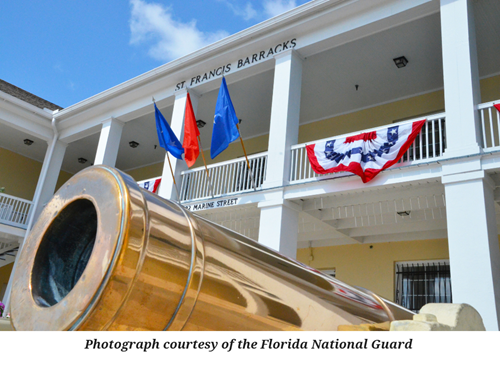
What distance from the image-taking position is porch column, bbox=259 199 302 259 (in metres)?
8.98

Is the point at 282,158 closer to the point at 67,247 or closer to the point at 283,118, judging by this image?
the point at 283,118

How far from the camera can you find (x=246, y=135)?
1622 centimetres

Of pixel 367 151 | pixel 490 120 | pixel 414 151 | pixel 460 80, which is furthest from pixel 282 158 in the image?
pixel 490 120

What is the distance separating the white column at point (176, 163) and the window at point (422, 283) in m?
6.37

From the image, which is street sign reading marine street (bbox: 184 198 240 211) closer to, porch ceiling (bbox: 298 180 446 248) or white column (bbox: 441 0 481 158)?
porch ceiling (bbox: 298 180 446 248)

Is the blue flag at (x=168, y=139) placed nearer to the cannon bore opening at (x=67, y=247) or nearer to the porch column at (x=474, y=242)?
the porch column at (x=474, y=242)

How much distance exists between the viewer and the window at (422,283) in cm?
1094

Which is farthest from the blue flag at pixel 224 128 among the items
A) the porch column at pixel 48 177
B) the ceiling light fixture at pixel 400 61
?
the porch column at pixel 48 177

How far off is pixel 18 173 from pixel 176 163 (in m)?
11.4

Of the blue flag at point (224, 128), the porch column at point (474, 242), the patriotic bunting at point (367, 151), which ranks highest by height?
the blue flag at point (224, 128)

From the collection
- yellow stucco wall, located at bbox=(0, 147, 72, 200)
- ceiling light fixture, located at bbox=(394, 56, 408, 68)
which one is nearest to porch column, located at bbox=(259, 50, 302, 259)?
ceiling light fixture, located at bbox=(394, 56, 408, 68)

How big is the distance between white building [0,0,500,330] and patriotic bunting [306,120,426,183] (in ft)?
0.67
